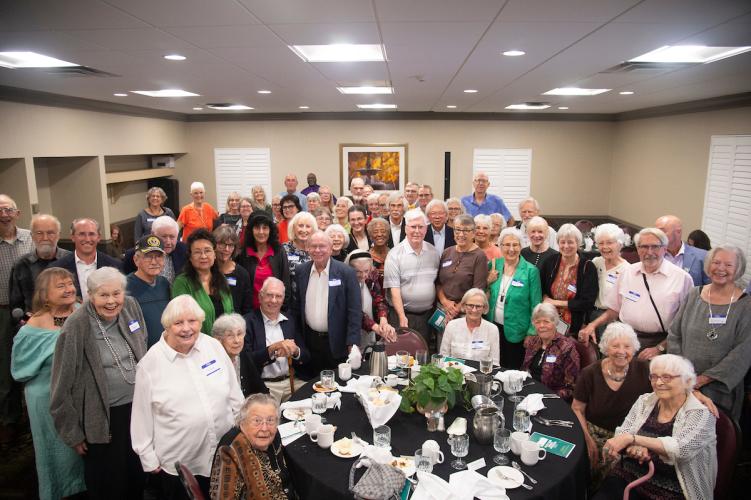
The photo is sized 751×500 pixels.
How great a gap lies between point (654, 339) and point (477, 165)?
7502mm

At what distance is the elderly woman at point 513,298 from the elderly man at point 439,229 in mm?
970

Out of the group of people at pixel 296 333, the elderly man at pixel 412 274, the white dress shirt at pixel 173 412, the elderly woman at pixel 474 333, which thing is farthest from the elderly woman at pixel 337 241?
the white dress shirt at pixel 173 412

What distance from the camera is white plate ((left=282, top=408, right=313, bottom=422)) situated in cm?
271

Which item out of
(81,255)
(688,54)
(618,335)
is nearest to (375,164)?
(688,54)

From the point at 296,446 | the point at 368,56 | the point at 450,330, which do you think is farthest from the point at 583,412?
the point at 368,56

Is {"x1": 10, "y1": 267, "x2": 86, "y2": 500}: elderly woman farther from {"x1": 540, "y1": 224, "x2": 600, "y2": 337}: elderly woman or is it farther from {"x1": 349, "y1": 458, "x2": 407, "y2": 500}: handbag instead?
{"x1": 540, "y1": 224, "x2": 600, "y2": 337}: elderly woman

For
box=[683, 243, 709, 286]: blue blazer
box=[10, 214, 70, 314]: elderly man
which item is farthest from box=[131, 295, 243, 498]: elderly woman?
box=[683, 243, 709, 286]: blue blazer

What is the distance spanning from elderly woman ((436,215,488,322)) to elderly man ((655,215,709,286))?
1.73 meters

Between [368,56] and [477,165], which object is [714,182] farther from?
[368,56]

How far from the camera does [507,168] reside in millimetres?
10664

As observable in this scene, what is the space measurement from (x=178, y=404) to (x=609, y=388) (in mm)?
2438

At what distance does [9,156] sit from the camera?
585 centimetres

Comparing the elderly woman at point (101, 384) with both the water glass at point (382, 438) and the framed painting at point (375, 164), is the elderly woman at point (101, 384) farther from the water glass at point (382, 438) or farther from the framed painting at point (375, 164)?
the framed painting at point (375, 164)

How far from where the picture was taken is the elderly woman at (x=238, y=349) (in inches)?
113
